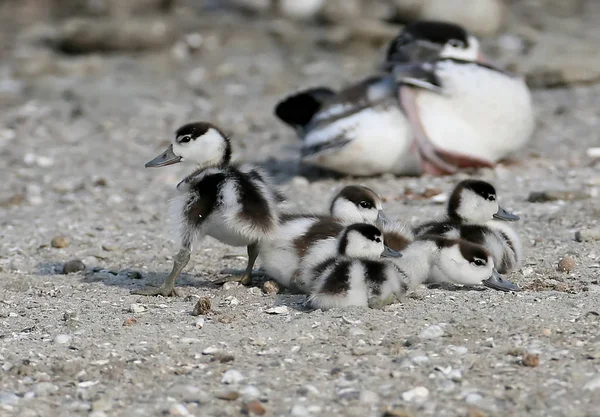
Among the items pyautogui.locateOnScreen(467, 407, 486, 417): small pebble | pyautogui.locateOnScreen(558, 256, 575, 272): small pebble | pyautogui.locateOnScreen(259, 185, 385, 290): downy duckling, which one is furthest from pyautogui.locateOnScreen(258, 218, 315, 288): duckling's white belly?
pyautogui.locateOnScreen(467, 407, 486, 417): small pebble

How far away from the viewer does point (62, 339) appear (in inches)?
176

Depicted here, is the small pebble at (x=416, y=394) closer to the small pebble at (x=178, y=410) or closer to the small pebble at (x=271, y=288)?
the small pebble at (x=178, y=410)

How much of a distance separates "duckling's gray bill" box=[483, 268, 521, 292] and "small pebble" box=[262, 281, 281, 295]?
1011 mm

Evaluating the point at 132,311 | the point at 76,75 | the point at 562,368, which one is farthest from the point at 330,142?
the point at 76,75

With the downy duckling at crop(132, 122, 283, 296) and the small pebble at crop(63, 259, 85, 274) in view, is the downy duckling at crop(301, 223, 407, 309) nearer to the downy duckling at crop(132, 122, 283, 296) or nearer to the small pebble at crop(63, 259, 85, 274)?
the downy duckling at crop(132, 122, 283, 296)

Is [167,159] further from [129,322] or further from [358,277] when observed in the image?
[358,277]

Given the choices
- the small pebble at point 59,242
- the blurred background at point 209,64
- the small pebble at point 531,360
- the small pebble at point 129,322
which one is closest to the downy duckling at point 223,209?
the small pebble at point 129,322


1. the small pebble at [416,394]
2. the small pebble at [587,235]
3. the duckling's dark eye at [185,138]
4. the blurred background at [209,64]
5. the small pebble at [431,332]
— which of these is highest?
the duckling's dark eye at [185,138]

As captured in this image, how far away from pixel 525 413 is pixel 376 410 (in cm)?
50

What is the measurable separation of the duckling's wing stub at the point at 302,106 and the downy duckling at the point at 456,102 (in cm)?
63

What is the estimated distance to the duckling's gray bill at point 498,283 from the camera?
4918mm

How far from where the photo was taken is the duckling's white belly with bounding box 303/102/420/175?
7.62 m

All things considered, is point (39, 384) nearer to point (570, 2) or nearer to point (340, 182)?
point (340, 182)

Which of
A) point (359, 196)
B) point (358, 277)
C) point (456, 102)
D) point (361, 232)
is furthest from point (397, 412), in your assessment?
point (456, 102)
